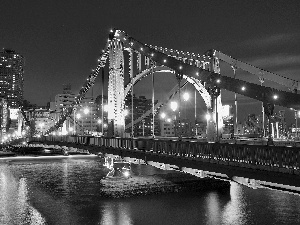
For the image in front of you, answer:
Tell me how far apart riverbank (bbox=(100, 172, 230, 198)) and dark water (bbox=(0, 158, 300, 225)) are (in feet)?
3.79

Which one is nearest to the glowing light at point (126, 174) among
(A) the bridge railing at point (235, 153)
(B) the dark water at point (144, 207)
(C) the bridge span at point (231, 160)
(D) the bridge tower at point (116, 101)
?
(B) the dark water at point (144, 207)

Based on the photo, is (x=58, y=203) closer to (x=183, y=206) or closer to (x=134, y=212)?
(x=134, y=212)

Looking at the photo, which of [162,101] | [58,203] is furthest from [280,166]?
[162,101]

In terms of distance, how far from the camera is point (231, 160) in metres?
21.1

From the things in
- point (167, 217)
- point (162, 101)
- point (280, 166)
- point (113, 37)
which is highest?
point (113, 37)

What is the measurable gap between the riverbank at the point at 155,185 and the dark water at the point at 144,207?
1155 mm

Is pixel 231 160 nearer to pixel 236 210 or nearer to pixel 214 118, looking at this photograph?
pixel 236 210

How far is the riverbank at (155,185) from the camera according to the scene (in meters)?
47.2

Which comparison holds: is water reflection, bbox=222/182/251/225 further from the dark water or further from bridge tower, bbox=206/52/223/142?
bridge tower, bbox=206/52/223/142

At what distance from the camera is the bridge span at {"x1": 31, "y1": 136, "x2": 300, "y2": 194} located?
58.9 feet

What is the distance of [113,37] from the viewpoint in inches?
1809

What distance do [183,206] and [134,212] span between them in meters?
5.86

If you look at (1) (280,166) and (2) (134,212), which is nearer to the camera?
(1) (280,166)

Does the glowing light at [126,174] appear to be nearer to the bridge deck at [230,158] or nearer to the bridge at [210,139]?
the bridge at [210,139]
